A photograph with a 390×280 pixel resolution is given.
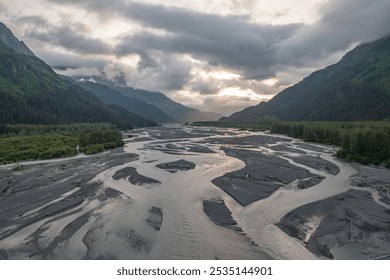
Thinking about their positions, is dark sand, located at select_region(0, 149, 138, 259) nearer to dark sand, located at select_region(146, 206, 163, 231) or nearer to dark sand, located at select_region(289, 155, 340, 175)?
dark sand, located at select_region(146, 206, 163, 231)

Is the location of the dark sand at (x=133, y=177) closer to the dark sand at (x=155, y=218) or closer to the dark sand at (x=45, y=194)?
the dark sand at (x=45, y=194)

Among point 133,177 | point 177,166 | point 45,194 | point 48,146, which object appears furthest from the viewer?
point 48,146

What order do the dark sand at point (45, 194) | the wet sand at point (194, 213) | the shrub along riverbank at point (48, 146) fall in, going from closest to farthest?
1. the wet sand at point (194, 213)
2. the dark sand at point (45, 194)
3. the shrub along riverbank at point (48, 146)

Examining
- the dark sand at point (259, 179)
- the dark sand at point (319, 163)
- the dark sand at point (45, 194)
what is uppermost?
the dark sand at point (319, 163)

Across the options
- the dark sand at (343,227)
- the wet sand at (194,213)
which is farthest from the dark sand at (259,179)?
the dark sand at (343,227)

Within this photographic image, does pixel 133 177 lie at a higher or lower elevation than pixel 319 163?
lower

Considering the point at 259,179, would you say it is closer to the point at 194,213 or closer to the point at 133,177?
the point at 194,213

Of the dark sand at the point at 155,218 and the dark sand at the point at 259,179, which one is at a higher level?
the dark sand at the point at 259,179

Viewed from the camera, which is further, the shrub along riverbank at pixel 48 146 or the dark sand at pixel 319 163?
the shrub along riverbank at pixel 48 146

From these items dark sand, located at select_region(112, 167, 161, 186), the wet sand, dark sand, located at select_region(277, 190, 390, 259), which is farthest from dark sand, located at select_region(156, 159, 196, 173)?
dark sand, located at select_region(277, 190, 390, 259)

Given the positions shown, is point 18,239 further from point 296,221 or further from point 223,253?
point 296,221

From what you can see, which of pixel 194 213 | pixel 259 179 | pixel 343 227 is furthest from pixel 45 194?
pixel 343 227
